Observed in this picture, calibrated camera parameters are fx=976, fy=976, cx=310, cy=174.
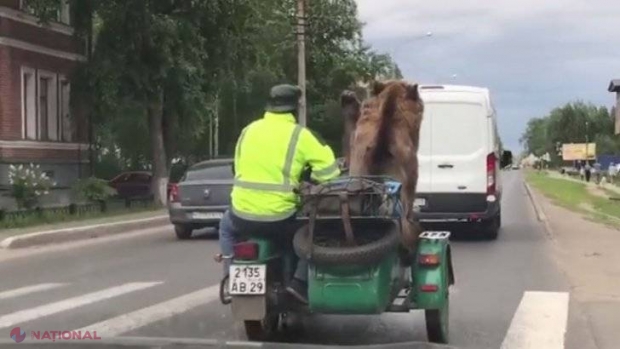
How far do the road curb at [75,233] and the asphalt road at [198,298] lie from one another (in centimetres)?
56

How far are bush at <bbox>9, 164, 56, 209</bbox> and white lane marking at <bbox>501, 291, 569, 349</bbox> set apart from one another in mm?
15669

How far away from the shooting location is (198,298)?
10781mm

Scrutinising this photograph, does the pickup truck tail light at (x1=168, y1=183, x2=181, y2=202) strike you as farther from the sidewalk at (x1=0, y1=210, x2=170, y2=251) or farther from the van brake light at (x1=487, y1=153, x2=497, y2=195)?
the van brake light at (x1=487, y1=153, x2=497, y2=195)

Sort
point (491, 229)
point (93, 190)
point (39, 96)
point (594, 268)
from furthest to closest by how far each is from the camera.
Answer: point (39, 96), point (93, 190), point (491, 229), point (594, 268)

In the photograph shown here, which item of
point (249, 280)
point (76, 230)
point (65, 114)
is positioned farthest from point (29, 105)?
point (249, 280)

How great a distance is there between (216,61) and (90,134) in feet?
19.3

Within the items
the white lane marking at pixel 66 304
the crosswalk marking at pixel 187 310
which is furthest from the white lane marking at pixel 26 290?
the white lane marking at pixel 66 304

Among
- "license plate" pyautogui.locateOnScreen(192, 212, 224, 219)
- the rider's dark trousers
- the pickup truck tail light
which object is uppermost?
the rider's dark trousers

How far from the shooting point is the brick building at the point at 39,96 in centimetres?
2856

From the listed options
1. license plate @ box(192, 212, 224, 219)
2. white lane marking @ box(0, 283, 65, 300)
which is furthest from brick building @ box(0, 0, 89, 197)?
white lane marking @ box(0, 283, 65, 300)

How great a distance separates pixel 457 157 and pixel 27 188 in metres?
11.7

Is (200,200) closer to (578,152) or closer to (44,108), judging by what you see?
(44,108)

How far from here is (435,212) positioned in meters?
17.0

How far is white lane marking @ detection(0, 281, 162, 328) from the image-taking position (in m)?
9.41
